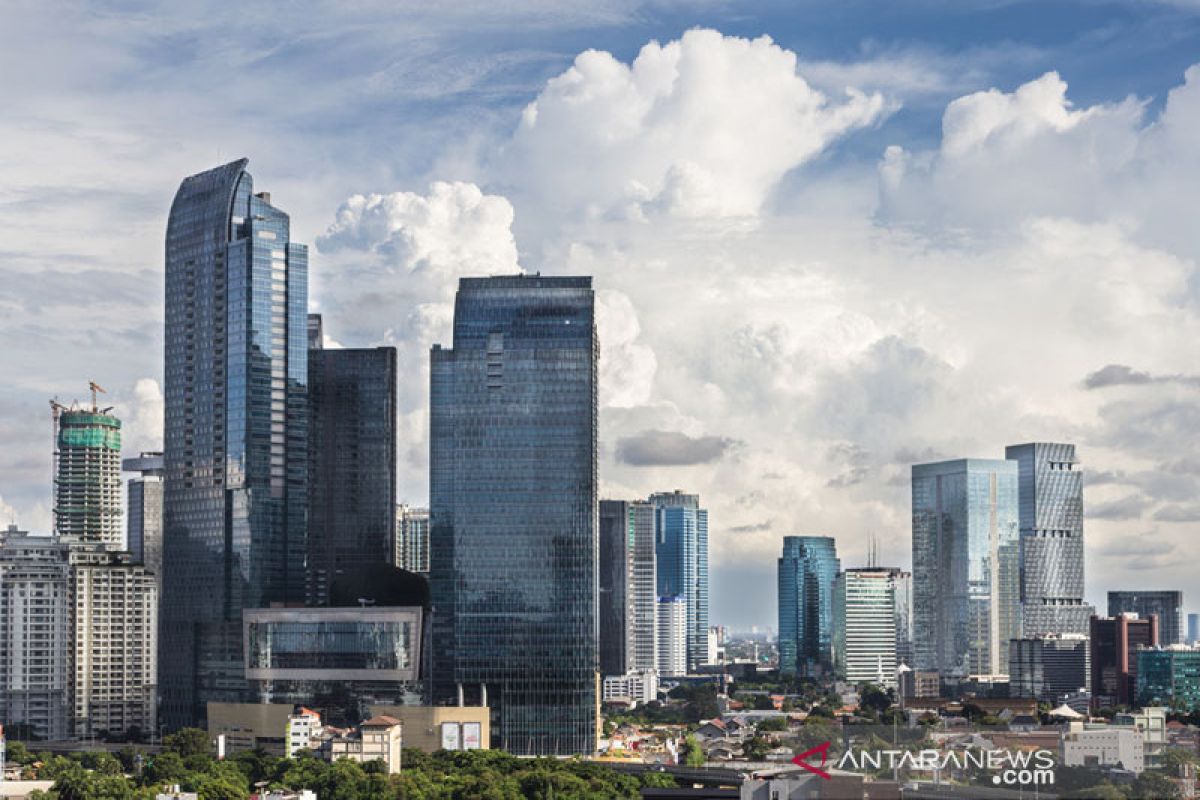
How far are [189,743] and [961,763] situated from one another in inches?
3460

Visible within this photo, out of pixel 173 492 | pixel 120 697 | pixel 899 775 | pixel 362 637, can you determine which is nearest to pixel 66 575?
pixel 120 697

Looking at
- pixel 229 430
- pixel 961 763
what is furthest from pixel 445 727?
pixel 961 763

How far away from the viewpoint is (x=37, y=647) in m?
194

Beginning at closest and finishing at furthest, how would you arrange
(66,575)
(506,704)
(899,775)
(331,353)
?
(899,775) < (506,704) < (331,353) < (66,575)

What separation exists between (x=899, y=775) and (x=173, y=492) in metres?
117

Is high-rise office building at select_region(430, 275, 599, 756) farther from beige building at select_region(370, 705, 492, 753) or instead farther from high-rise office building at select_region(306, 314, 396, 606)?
high-rise office building at select_region(306, 314, 396, 606)

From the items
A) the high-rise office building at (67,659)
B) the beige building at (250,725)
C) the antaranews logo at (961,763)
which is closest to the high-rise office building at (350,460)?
the beige building at (250,725)

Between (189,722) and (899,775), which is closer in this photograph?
(899,775)

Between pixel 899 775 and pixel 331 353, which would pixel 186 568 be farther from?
pixel 899 775

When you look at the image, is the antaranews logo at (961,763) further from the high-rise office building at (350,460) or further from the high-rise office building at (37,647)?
the high-rise office building at (37,647)

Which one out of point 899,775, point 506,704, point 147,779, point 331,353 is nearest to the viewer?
point 899,775

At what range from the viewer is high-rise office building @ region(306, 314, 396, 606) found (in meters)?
184

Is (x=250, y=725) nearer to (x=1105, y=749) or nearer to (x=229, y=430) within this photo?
(x=229, y=430)

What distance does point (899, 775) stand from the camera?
7119 centimetres
